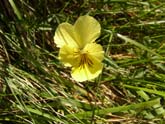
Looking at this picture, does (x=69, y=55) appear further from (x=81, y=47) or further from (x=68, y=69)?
(x=68, y=69)

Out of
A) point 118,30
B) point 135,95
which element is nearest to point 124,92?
point 135,95

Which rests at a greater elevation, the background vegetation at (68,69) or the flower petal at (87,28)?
the flower petal at (87,28)

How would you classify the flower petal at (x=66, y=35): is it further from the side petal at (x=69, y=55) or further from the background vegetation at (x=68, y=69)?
the background vegetation at (x=68, y=69)

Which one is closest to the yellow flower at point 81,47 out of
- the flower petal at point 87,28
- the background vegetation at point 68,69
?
the flower petal at point 87,28

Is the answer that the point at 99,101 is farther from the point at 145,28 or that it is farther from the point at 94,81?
the point at 145,28

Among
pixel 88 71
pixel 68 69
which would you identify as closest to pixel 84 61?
pixel 88 71
